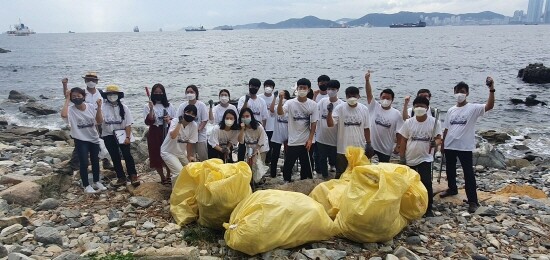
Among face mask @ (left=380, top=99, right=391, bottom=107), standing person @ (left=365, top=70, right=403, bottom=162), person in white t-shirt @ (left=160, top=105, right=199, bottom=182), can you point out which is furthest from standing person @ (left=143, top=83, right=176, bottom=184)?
face mask @ (left=380, top=99, right=391, bottom=107)

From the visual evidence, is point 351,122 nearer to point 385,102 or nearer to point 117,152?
point 385,102

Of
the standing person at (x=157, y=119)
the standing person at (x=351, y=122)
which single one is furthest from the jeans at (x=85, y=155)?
the standing person at (x=351, y=122)

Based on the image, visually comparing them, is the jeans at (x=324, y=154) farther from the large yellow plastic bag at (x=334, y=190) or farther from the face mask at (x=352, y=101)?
the large yellow plastic bag at (x=334, y=190)

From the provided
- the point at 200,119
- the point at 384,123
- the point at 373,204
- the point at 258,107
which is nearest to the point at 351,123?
the point at 384,123

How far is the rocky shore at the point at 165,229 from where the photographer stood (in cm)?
487

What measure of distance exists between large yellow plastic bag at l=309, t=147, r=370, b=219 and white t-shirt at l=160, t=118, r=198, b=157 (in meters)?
2.25

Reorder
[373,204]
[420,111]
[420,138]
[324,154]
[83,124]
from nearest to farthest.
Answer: [373,204], [420,111], [420,138], [83,124], [324,154]

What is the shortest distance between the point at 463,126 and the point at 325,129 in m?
2.24

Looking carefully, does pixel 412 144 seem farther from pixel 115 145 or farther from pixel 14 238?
pixel 14 238

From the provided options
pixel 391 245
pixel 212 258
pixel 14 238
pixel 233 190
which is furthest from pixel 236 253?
pixel 14 238

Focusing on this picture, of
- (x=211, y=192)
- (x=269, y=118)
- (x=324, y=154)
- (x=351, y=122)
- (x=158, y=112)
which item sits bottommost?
(x=324, y=154)

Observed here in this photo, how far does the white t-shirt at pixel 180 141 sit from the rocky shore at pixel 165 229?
713 mm

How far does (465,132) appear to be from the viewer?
21.0ft

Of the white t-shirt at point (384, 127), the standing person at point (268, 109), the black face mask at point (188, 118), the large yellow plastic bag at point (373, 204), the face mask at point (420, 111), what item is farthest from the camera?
the standing person at point (268, 109)
